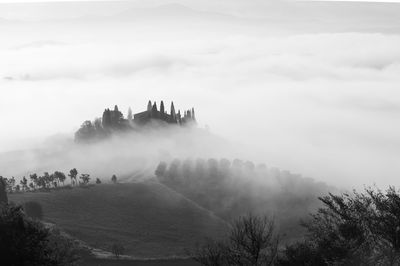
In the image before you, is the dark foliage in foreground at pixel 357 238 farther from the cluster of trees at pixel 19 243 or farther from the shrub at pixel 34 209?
the shrub at pixel 34 209

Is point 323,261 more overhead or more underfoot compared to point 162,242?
more overhead

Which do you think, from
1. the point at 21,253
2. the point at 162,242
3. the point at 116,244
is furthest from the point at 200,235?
the point at 21,253

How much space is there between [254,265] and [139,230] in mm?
144398

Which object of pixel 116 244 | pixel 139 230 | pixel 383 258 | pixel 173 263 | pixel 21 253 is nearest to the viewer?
pixel 383 258

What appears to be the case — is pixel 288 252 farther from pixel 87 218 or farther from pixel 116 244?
pixel 87 218

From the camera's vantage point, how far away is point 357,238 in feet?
176

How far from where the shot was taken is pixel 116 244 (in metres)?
172

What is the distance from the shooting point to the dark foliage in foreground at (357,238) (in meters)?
51.6

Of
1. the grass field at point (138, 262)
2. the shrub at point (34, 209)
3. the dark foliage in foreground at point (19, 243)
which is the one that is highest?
the dark foliage in foreground at point (19, 243)

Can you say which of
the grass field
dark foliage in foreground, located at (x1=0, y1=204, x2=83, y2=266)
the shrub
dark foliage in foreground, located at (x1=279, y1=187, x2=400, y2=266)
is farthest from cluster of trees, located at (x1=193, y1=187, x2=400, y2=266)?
the shrub

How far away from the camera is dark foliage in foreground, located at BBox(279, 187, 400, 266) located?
5159 cm

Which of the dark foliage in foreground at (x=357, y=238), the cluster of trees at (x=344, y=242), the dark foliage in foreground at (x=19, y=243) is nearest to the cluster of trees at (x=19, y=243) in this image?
the dark foliage in foreground at (x=19, y=243)

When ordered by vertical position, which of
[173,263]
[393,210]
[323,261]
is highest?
[393,210]

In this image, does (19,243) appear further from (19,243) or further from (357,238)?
(357,238)
